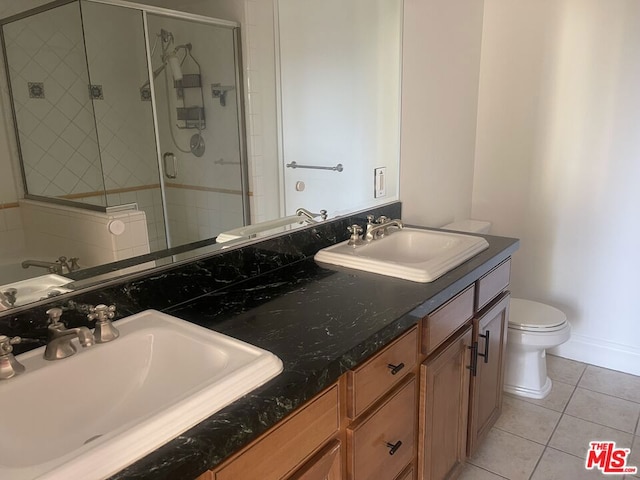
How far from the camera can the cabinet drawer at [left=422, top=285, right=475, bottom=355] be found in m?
1.50

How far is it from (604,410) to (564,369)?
419 mm

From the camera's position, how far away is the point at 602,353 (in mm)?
2883

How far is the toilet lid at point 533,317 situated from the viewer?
248 cm

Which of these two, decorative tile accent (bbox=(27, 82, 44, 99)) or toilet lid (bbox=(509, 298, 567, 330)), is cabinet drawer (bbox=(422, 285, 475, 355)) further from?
decorative tile accent (bbox=(27, 82, 44, 99))

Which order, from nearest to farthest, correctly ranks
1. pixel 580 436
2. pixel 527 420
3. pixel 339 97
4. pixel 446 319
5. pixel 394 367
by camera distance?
pixel 394 367
pixel 446 319
pixel 339 97
pixel 580 436
pixel 527 420

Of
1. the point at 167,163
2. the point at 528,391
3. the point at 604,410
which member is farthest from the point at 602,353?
the point at 167,163

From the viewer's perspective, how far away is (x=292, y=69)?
1.93 metres

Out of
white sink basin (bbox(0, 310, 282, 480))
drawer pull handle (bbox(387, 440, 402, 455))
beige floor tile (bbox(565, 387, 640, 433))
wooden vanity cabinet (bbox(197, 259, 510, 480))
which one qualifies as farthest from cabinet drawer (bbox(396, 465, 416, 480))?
beige floor tile (bbox(565, 387, 640, 433))

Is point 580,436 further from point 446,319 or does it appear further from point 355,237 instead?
point 355,237

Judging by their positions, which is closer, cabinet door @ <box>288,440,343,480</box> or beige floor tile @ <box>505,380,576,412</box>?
cabinet door @ <box>288,440,343,480</box>

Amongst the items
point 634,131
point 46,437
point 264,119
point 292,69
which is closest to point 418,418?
point 46,437

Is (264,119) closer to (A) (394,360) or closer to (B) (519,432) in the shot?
(A) (394,360)

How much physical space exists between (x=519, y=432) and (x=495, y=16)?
2230 mm

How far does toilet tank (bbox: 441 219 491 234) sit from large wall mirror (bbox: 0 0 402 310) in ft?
2.23
